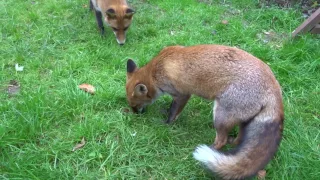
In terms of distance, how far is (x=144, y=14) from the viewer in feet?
21.2

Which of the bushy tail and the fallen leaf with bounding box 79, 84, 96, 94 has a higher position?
the bushy tail

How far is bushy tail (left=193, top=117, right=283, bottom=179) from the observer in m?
2.91

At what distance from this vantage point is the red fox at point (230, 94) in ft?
9.75

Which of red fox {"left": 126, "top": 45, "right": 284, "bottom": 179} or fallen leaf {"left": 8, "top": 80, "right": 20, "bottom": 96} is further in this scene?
fallen leaf {"left": 8, "top": 80, "right": 20, "bottom": 96}

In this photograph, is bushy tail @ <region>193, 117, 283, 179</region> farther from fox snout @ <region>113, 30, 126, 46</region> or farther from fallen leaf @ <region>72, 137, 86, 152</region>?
fox snout @ <region>113, 30, 126, 46</region>

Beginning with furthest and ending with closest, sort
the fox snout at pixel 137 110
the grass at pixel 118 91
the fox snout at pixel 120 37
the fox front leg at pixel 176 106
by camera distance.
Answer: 1. the fox snout at pixel 120 37
2. the fox snout at pixel 137 110
3. the fox front leg at pixel 176 106
4. the grass at pixel 118 91

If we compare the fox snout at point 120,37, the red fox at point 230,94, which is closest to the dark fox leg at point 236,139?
the red fox at point 230,94

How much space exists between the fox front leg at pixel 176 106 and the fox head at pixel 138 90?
27 cm

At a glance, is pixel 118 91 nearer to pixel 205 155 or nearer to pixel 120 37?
pixel 120 37

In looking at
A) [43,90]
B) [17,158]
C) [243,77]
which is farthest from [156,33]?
[17,158]

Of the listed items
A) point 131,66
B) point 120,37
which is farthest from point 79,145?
point 120,37

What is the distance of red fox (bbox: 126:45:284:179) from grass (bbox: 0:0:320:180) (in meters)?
0.49

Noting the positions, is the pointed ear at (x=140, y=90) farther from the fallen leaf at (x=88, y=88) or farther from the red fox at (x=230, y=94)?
the fallen leaf at (x=88, y=88)

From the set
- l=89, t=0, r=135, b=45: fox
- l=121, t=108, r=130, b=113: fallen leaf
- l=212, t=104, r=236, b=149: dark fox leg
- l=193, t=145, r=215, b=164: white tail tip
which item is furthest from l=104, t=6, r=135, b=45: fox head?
l=193, t=145, r=215, b=164: white tail tip
